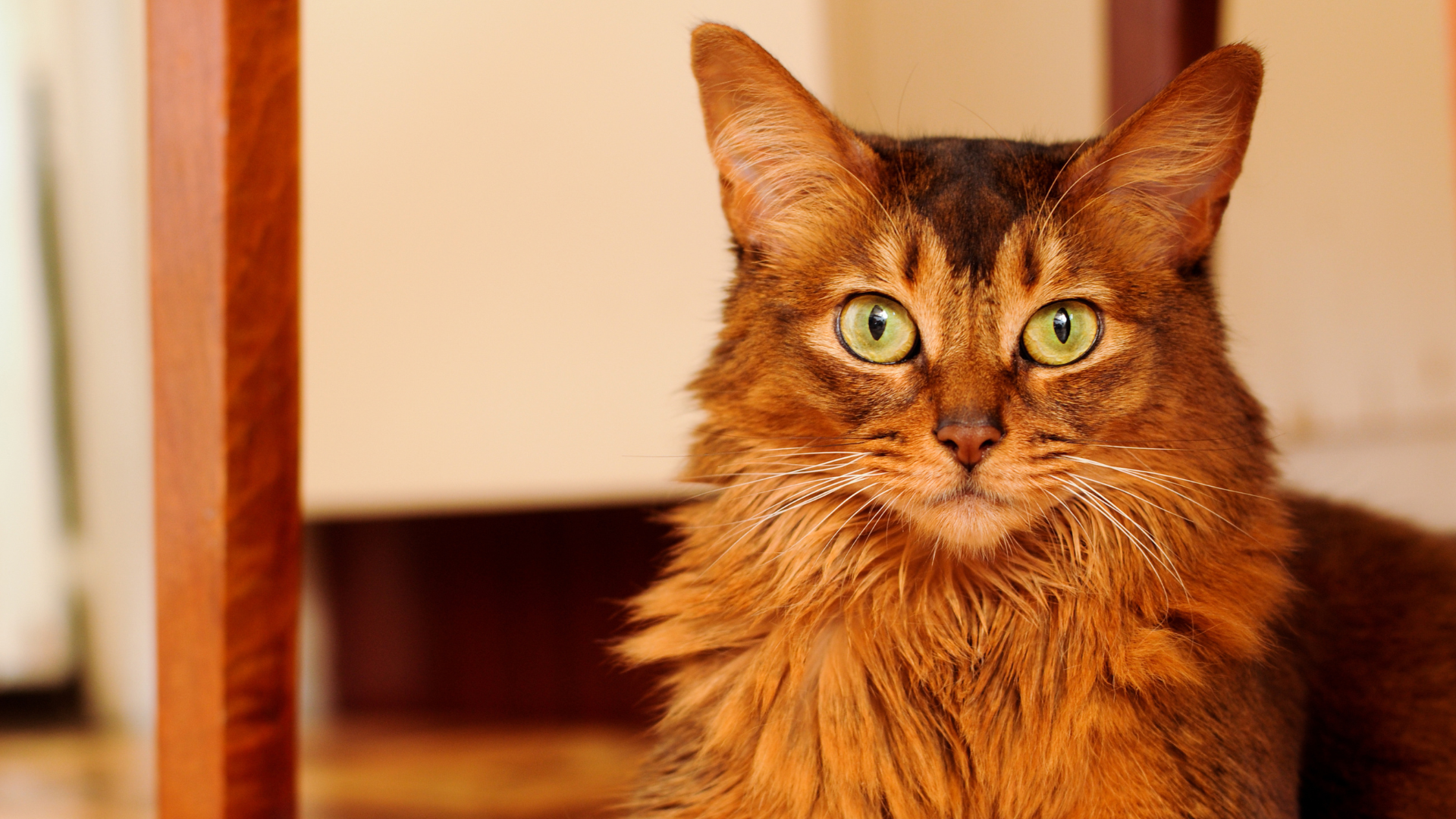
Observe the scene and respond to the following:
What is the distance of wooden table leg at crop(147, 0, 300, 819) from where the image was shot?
813 millimetres

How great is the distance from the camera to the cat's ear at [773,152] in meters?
0.82

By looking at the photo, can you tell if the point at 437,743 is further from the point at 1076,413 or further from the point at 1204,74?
the point at 1204,74

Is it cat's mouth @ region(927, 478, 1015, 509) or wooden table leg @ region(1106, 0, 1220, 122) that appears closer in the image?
cat's mouth @ region(927, 478, 1015, 509)

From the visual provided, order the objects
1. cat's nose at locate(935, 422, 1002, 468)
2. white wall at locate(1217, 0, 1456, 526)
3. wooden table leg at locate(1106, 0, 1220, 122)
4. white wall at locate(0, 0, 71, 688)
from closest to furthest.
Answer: cat's nose at locate(935, 422, 1002, 468) < wooden table leg at locate(1106, 0, 1220, 122) < white wall at locate(1217, 0, 1456, 526) < white wall at locate(0, 0, 71, 688)

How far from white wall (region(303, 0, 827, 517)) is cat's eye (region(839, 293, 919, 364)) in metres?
0.58

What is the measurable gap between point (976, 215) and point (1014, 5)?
87 centimetres

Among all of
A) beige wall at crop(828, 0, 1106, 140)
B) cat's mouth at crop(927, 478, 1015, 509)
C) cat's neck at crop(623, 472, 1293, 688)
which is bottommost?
cat's neck at crop(623, 472, 1293, 688)

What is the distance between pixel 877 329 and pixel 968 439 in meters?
0.13

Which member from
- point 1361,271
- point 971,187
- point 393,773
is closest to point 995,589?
point 971,187

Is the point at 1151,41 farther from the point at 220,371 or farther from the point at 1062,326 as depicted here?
the point at 220,371

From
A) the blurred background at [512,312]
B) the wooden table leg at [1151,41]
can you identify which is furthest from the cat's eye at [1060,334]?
the wooden table leg at [1151,41]

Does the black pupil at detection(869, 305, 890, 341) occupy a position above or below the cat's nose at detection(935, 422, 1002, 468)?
above

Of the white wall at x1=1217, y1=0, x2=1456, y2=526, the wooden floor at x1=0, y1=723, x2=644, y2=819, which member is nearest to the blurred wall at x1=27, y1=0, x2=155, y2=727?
the wooden floor at x1=0, y1=723, x2=644, y2=819

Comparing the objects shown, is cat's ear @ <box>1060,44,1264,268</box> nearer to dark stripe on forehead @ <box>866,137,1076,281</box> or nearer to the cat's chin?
dark stripe on forehead @ <box>866,137,1076,281</box>
